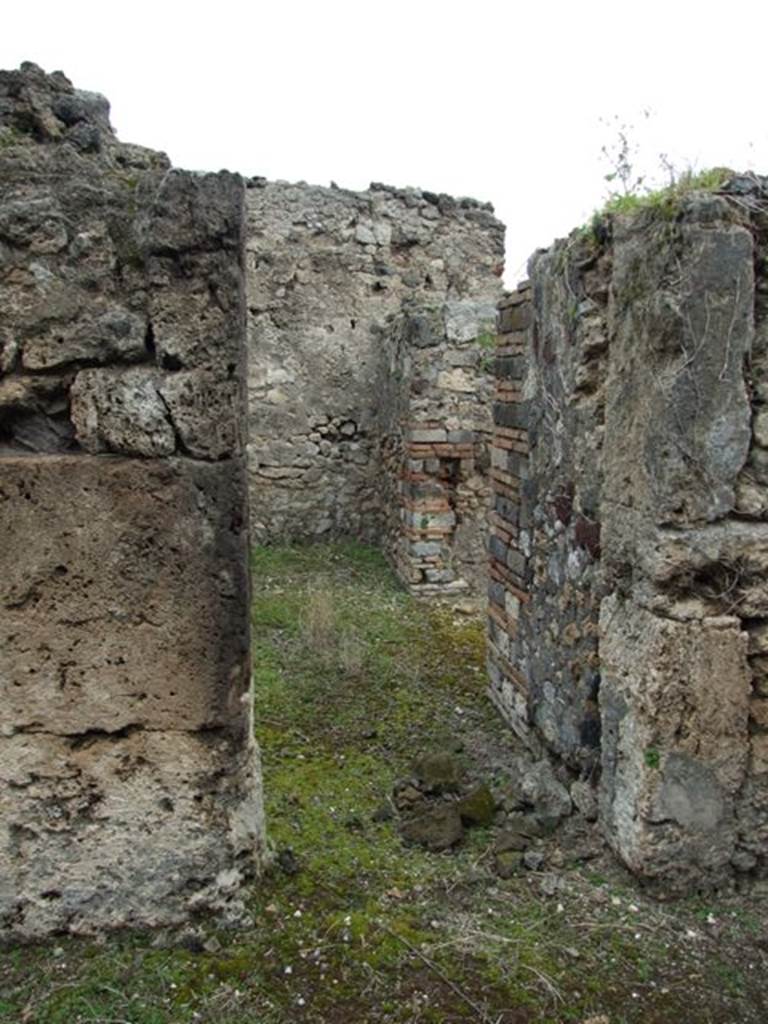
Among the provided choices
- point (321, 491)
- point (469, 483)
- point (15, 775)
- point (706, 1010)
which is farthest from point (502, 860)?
point (321, 491)

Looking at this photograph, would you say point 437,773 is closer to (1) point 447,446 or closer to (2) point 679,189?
(2) point 679,189

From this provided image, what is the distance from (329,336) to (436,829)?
693 centimetres

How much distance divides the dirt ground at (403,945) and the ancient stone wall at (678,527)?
254mm

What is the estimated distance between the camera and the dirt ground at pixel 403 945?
7.86 feet

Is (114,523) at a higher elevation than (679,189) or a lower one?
lower

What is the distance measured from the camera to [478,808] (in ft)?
11.6

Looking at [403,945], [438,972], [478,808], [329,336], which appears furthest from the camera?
[329,336]

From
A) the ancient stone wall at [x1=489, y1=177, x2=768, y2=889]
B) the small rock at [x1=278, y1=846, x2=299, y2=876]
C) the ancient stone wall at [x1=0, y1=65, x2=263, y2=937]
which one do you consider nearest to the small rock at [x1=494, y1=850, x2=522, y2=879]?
the ancient stone wall at [x1=489, y1=177, x2=768, y2=889]

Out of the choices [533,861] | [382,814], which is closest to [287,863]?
[382,814]

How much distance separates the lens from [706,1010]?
8.04 ft

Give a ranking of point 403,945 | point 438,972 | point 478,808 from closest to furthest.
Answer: point 438,972 → point 403,945 → point 478,808

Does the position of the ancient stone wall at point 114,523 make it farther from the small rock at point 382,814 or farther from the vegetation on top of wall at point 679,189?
the vegetation on top of wall at point 679,189

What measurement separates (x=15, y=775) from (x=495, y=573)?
3083 millimetres

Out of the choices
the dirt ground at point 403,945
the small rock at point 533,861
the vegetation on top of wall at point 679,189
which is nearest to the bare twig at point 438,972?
the dirt ground at point 403,945
